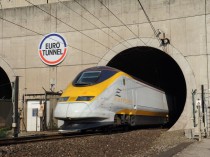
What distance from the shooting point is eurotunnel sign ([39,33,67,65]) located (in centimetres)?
2670

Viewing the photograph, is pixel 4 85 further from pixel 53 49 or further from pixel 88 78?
pixel 88 78

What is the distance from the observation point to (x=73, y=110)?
50.1 feet

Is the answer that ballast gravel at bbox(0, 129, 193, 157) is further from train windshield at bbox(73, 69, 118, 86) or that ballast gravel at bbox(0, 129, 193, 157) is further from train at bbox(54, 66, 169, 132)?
train windshield at bbox(73, 69, 118, 86)

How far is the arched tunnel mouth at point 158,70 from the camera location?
2999 cm

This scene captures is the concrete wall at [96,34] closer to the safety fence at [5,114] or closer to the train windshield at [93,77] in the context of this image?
the safety fence at [5,114]

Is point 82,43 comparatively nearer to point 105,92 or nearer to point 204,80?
point 204,80

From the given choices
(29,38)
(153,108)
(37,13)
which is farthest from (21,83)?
(153,108)

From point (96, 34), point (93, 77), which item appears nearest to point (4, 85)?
point (96, 34)

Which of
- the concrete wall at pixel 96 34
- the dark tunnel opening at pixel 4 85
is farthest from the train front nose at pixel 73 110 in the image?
the dark tunnel opening at pixel 4 85

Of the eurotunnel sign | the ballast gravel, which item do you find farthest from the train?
the eurotunnel sign

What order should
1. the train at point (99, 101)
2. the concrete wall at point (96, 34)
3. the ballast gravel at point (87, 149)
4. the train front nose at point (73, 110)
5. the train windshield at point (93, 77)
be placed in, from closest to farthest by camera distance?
the ballast gravel at point (87, 149)
the train front nose at point (73, 110)
the train at point (99, 101)
the train windshield at point (93, 77)
the concrete wall at point (96, 34)

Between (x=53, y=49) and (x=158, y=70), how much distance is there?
13.0 m

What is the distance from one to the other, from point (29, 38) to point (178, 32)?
38.0ft

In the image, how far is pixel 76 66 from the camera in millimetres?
26281
